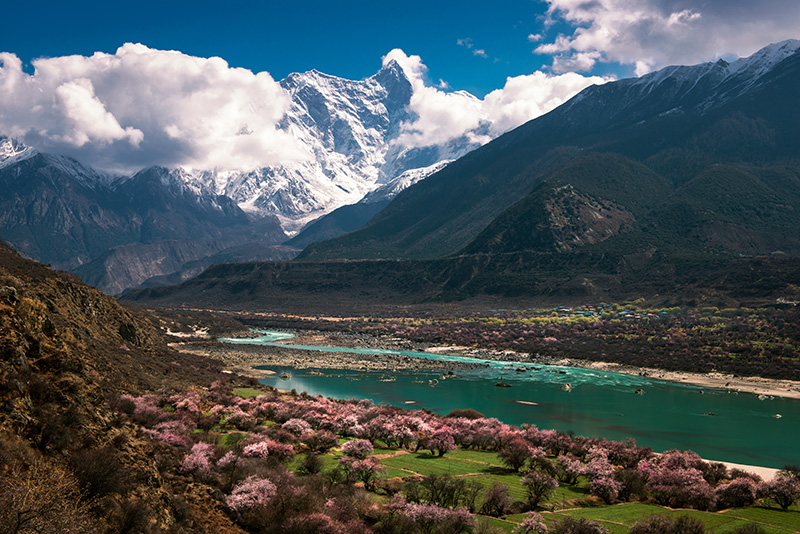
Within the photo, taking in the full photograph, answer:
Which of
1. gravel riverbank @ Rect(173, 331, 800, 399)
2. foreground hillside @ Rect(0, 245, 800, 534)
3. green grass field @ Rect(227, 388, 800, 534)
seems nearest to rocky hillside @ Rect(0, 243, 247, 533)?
foreground hillside @ Rect(0, 245, 800, 534)

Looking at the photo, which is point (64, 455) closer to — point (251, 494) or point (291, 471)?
point (251, 494)

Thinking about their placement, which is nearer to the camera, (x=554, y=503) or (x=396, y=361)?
(x=554, y=503)

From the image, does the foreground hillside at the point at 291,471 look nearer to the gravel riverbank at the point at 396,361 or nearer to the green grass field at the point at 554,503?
the green grass field at the point at 554,503

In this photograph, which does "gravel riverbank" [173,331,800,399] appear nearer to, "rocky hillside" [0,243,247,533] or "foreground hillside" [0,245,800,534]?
"foreground hillside" [0,245,800,534]

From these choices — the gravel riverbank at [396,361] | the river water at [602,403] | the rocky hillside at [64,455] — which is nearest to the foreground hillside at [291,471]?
the rocky hillside at [64,455]

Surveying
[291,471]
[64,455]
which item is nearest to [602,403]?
[291,471]

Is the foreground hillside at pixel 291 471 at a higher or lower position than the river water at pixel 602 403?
higher

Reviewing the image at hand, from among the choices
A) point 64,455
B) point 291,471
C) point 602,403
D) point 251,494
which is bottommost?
point 602,403

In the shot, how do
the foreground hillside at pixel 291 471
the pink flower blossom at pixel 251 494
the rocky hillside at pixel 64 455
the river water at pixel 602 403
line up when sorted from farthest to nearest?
the river water at pixel 602 403 < the pink flower blossom at pixel 251 494 < the foreground hillside at pixel 291 471 < the rocky hillside at pixel 64 455

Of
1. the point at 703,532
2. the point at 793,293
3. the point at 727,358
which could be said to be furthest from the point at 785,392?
the point at 793,293
